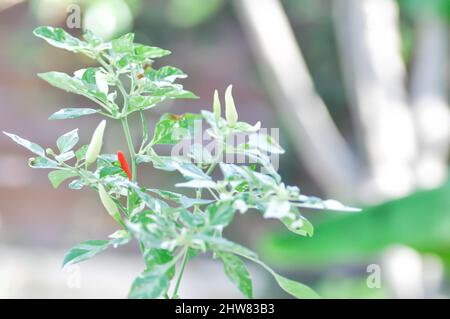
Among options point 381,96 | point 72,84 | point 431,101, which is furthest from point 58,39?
point 431,101

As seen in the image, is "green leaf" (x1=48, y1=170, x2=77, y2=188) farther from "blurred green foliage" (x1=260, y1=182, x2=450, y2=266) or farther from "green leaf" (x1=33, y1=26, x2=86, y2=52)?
"blurred green foliage" (x1=260, y1=182, x2=450, y2=266)

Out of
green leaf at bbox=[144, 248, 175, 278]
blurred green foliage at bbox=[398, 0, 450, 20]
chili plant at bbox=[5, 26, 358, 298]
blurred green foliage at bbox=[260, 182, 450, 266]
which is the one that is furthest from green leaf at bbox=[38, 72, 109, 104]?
blurred green foliage at bbox=[398, 0, 450, 20]

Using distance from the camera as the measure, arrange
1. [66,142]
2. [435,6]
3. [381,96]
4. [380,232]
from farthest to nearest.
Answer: [381,96]
[435,6]
[380,232]
[66,142]

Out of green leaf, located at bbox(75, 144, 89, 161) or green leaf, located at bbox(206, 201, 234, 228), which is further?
green leaf, located at bbox(75, 144, 89, 161)

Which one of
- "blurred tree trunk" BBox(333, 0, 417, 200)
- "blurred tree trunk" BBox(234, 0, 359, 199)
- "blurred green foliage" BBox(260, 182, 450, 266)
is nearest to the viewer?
"blurred green foliage" BBox(260, 182, 450, 266)

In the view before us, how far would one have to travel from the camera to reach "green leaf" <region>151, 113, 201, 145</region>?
0.48 meters

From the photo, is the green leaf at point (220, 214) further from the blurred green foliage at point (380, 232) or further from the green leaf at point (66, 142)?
the blurred green foliage at point (380, 232)

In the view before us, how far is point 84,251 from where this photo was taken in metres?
0.45

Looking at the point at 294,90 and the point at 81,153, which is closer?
the point at 81,153

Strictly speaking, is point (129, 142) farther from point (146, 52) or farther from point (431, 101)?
point (431, 101)

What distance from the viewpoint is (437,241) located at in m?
1.30

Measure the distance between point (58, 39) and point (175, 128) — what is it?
0.29 ft
